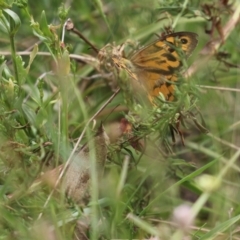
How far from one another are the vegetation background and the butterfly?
0.05 metres

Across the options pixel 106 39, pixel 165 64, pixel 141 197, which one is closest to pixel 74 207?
pixel 141 197

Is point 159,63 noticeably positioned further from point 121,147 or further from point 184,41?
point 121,147

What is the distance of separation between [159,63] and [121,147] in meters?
0.18

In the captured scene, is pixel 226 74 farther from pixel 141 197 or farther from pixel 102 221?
pixel 102 221

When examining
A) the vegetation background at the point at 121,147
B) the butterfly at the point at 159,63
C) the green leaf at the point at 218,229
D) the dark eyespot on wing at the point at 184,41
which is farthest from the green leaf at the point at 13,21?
the green leaf at the point at 218,229

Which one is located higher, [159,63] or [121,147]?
[159,63]

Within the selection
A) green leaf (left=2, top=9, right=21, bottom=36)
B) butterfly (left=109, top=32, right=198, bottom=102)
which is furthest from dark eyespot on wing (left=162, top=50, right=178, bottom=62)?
green leaf (left=2, top=9, right=21, bottom=36)

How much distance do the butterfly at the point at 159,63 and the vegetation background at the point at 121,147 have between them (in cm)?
5

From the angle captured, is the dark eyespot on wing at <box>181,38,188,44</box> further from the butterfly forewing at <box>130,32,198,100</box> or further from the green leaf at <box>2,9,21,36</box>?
the green leaf at <box>2,9,21,36</box>

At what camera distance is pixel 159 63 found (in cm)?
119

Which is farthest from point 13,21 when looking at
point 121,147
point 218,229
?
point 218,229

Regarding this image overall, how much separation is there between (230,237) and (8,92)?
1.37 ft

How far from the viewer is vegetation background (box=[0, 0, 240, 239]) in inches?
39.1

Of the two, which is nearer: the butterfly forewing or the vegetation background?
the vegetation background
